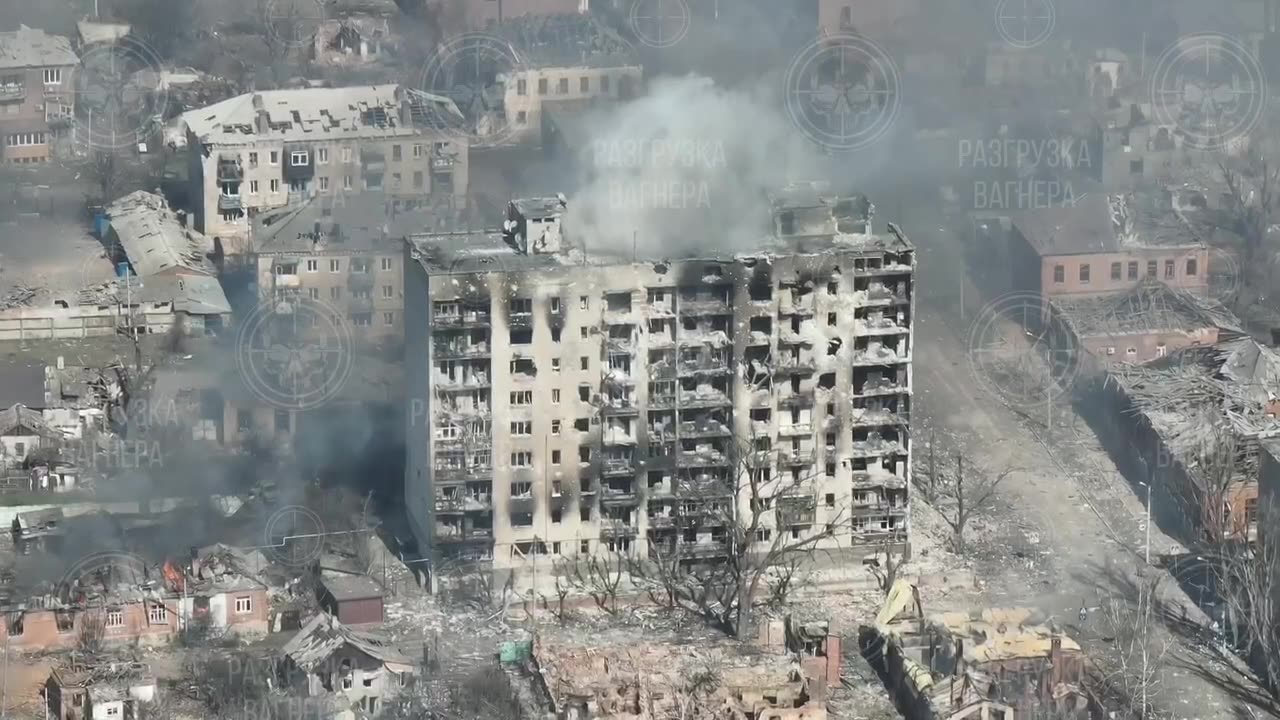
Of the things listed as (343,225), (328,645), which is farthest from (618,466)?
(343,225)

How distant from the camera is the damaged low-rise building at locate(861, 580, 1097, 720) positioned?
8606 cm

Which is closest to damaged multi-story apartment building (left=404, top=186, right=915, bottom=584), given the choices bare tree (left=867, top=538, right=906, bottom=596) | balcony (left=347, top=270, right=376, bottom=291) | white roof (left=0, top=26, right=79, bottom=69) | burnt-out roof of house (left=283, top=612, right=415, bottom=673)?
bare tree (left=867, top=538, right=906, bottom=596)

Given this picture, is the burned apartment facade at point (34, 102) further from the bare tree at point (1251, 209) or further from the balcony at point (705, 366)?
the balcony at point (705, 366)

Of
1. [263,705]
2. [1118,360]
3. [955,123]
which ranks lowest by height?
[263,705]

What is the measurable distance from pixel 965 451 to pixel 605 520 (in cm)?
1292

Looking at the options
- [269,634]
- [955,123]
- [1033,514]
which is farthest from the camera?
[955,123]

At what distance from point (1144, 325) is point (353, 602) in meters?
27.4

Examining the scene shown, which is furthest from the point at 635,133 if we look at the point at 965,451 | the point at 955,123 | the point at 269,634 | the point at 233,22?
the point at 233,22

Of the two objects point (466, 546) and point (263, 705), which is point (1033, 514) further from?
point (263, 705)

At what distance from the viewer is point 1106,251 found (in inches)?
4316

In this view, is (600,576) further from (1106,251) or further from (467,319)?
(1106,251)

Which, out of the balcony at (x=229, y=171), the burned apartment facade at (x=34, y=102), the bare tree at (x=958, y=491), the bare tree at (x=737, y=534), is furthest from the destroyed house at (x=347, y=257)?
the burned apartment facade at (x=34, y=102)

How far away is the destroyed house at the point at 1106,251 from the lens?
360 feet

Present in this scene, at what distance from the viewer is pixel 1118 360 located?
106438mm
